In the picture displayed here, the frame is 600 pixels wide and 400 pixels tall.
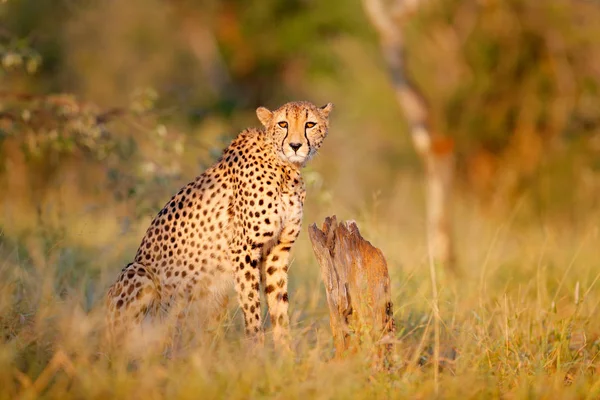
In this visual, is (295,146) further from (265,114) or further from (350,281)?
(350,281)

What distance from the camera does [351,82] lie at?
16500 millimetres

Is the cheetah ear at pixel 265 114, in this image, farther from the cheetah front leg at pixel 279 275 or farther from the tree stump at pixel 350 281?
the tree stump at pixel 350 281

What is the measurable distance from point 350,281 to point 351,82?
12.1m

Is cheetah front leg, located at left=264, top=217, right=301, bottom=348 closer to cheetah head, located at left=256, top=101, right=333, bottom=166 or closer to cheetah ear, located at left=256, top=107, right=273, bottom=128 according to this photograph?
cheetah head, located at left=256, top=101, right=333, bottom=166

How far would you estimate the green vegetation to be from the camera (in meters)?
4.40

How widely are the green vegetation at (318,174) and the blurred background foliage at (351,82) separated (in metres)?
0.04

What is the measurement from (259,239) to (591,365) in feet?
6.44

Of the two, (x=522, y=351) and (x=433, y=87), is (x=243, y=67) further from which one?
(x=522, y=351)

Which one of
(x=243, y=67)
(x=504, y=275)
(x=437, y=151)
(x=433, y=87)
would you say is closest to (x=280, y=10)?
(x=243, y=67)

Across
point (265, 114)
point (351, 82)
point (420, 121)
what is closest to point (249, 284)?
point (265, 114)

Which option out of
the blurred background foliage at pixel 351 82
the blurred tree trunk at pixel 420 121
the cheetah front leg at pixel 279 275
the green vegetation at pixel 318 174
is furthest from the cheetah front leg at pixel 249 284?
the blurred tree trunk at pixel 420 121

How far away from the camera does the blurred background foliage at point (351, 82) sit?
508 inches

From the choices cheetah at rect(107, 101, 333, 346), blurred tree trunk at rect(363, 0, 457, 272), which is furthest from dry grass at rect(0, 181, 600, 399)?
blurred tree trunk at rect(363, 0, 457, 272)

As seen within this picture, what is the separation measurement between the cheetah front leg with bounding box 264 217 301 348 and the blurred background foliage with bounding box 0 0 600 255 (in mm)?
3511
